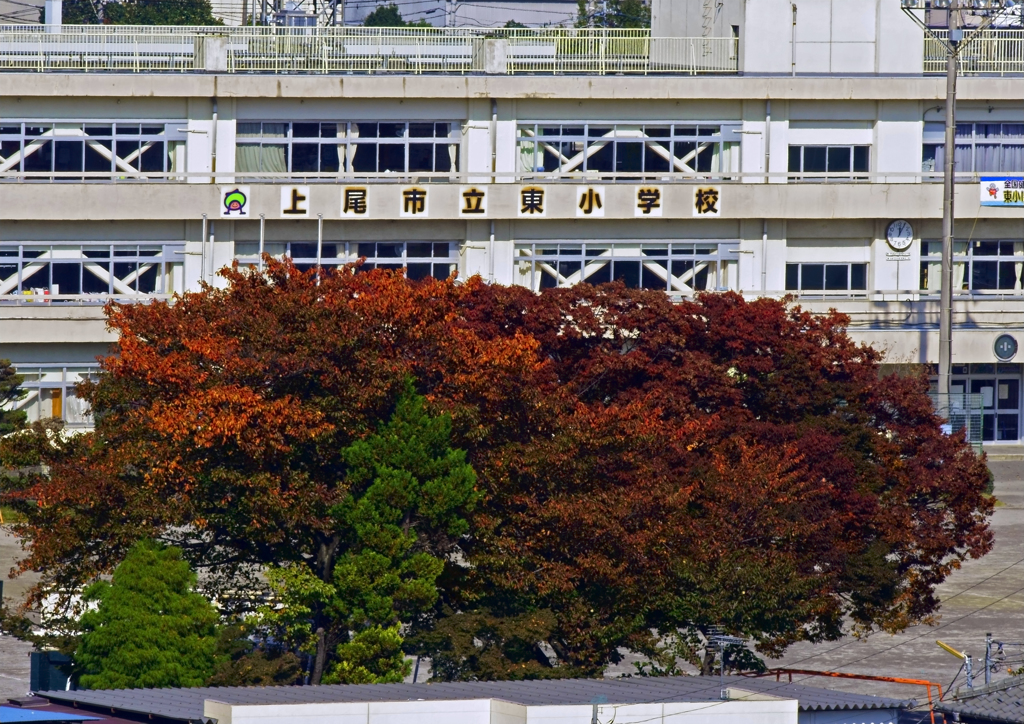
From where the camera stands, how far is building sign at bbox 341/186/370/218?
173 ft

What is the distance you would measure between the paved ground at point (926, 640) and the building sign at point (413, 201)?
615 inches

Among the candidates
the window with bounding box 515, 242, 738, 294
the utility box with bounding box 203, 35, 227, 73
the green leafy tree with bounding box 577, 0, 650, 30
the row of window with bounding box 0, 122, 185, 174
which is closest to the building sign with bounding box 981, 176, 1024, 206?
the window with bounding box 515, 242, 738, 294

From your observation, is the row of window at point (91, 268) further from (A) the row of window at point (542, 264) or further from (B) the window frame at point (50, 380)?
(B) the window frame at point (50, 380)

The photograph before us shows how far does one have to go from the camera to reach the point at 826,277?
55500 mm

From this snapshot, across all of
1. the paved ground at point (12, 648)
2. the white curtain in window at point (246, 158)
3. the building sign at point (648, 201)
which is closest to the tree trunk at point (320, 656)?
the paved ground at point (12, 648)

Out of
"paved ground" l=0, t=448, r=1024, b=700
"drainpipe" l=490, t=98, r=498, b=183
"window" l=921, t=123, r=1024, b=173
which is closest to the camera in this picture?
"paved ground" l=0, t=448, r=1024, b=700

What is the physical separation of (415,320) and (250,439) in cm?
329

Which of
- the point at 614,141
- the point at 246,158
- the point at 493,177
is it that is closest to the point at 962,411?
Result: the point at 614,141

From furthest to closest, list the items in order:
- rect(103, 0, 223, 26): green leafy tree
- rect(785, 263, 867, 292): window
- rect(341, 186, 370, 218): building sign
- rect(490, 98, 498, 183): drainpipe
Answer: rect(103, 0, 223, 26): green leafy tree < rect(785, 263, 867, 292): window < rect(490, 98, 498, 183): drainpipe < rect(341, 186, 370, 218): building sign

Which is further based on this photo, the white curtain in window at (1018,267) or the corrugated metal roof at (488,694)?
the white curtain in window at (1018,267)

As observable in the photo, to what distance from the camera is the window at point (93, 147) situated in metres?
52.6

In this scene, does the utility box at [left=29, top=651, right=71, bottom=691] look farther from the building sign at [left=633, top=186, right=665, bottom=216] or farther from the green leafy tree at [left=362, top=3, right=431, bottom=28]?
the green leafy tree at [left=362, top=3, right=431, bottom=28]

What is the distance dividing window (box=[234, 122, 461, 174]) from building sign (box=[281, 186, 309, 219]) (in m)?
0.86

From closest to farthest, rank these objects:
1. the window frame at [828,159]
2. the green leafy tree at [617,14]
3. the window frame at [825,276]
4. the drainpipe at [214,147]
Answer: the drainpipe at [214,147] < the window frame at [828,159] < the window frame at [825,276] < the green leafy tree at [617,14]
